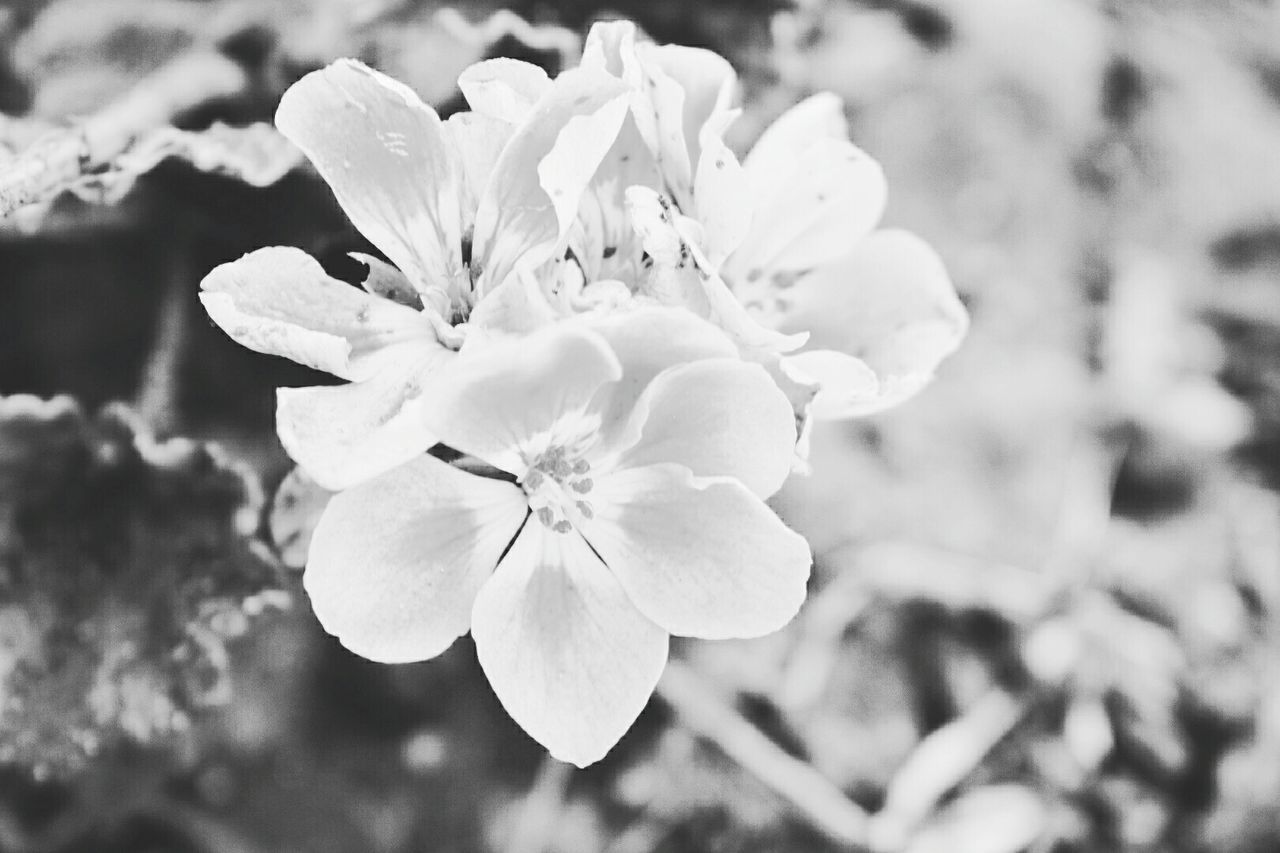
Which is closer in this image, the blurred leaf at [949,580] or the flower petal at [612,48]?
the flower petal at [612,48]

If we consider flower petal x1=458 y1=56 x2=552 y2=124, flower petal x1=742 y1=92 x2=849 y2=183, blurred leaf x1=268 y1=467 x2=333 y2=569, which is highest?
flower petal x1=458 y1=56 x2=552 y2=124

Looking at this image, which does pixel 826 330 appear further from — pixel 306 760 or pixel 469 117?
pixel 306 760

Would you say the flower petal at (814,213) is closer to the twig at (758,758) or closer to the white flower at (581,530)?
the white flower at (581,530)

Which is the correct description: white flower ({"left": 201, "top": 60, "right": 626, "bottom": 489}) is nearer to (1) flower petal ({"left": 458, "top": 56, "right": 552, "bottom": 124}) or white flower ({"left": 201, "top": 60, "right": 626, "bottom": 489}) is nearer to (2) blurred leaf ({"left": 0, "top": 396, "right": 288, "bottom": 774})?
(1) flower petal ({"left": 458, "top": 56, "right": 552, "bottom": 124})

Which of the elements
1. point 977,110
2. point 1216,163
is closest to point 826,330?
point 977,110

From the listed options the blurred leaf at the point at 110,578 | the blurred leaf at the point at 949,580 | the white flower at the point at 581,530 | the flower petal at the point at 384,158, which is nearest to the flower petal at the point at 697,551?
the white flower at the point at 581,530

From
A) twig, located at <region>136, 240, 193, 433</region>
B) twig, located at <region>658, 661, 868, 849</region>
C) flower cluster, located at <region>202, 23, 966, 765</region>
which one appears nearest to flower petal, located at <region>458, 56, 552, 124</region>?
flower cluster, located at <region>202, 23, 966, 765</region>
